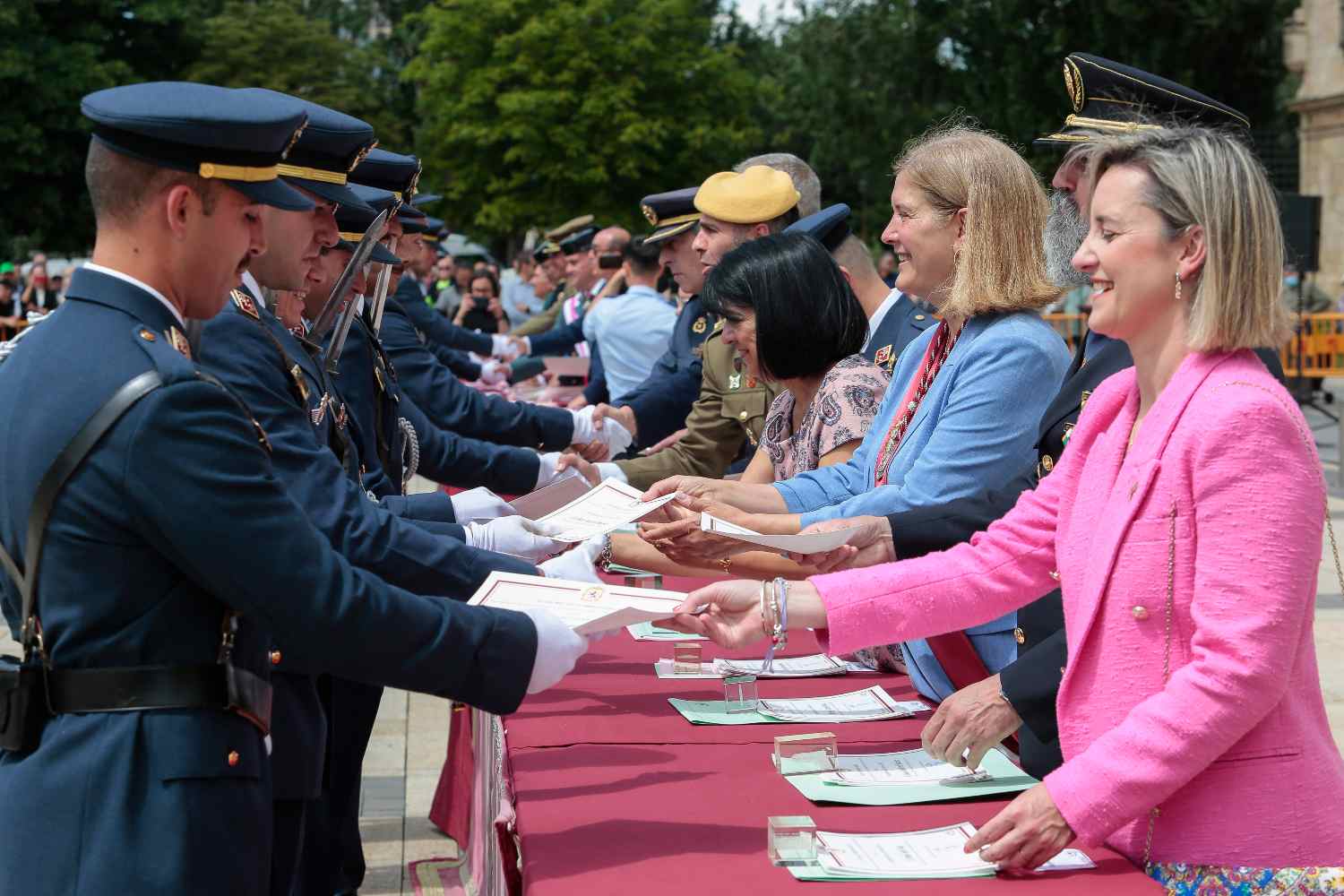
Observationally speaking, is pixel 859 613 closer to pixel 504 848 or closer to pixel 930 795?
pixel 930 795

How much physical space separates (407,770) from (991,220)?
12.0ft

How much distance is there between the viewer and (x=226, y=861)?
7.64 ft

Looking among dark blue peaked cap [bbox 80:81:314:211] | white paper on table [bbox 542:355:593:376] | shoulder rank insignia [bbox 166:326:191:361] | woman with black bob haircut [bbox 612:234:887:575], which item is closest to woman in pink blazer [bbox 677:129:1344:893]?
dark blue peaked cap [bbox 80:81:314:211]

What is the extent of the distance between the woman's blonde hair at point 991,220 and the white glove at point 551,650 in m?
1.32

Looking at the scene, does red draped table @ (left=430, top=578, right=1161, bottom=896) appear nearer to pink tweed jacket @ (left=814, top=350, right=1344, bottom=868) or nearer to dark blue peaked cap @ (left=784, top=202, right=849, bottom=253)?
pink tweed jacket @ (left=814, top=350, right=1344, bottom=868)

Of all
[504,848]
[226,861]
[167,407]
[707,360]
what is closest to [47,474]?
[167,407]

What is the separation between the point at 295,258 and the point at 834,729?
145 centimetres

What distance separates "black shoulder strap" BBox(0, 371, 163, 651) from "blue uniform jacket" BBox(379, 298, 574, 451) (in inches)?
170

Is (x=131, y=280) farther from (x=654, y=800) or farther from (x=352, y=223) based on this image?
(x=352, y=223)

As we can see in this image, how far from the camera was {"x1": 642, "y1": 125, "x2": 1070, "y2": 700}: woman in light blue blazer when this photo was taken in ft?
11.2

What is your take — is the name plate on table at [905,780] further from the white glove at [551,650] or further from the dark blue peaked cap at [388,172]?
the dark blue peaked cap at [388,172]

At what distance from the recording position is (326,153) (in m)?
3.48

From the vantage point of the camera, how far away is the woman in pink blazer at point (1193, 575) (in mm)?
2080

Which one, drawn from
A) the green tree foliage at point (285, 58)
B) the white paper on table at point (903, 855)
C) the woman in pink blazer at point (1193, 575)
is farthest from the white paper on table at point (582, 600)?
the green tree foliage at point (285, 58)
